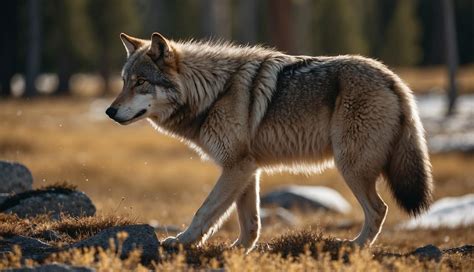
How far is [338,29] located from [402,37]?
16.7ft

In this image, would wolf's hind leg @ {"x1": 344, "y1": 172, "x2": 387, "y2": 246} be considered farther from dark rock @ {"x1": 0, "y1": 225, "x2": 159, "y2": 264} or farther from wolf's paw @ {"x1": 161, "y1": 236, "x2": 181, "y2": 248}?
dark rock @ {"x1": 0, "y1": 225, "x2": 159, "y2": 264}

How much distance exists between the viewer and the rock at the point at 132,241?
6523mm

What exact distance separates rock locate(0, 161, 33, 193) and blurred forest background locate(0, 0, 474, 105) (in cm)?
2324

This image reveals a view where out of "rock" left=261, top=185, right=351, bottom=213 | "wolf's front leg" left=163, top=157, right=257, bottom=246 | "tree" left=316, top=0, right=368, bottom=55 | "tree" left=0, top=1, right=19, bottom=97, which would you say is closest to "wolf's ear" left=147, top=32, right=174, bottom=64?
"wolf's front leg" left=163, top=157, right=257, bottom=246

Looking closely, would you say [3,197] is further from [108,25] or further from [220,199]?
[108,25]

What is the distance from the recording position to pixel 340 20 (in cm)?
5753

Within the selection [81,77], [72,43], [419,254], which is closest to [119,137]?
[419,254]

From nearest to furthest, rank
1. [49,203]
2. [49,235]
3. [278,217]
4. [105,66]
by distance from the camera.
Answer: [49,235]
[49,203]
[278,217]
[105,66]

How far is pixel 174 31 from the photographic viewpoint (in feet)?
207

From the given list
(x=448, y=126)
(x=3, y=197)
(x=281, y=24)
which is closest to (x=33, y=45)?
(x=281, y=24)

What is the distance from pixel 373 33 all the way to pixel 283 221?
54.5 m

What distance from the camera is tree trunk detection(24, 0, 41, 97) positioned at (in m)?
40.3

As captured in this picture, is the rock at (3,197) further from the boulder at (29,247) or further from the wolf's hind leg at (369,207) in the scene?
the wolf's hind leg at (369,207)

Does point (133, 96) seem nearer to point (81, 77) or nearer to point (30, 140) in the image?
point (30, 140)
